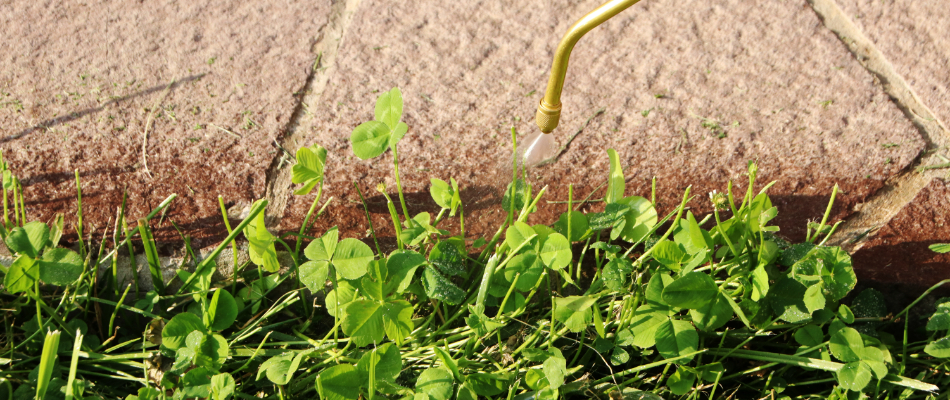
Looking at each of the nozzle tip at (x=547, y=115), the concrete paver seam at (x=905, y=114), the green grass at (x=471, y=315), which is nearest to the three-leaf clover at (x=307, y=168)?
the green grass at (x=471, y=315)

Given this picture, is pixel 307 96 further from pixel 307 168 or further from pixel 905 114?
pixel 905 114

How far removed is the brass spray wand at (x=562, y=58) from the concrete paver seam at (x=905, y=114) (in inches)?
22.9

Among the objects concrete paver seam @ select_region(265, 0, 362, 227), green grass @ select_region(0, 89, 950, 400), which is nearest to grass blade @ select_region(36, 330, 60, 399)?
green grass @ select_region(0, 89, 950, 400)

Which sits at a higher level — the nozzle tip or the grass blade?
the nozzle tip

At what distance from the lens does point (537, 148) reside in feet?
4.41

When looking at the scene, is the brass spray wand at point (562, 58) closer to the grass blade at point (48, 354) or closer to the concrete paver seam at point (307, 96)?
the concrete paver seam at point (307, 96)

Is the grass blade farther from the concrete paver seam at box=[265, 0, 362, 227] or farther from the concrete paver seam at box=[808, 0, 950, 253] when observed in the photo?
the concrete paver seam at box=[808, 0, 950, 253]

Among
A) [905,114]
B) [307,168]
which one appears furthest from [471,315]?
[905,114]

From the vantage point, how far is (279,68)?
58.7 inches

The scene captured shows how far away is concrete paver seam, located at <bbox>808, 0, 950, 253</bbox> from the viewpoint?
1.32 metres

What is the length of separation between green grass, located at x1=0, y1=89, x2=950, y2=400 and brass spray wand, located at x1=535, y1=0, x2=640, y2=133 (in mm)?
130

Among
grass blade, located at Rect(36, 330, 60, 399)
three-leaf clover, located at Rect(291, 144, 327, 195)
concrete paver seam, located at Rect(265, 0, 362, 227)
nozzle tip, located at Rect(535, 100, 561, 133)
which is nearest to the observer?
grass blade, located at Rect(36, 330, 60, 399)

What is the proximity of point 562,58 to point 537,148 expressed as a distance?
0.22 metres

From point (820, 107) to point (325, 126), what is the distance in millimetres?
998
